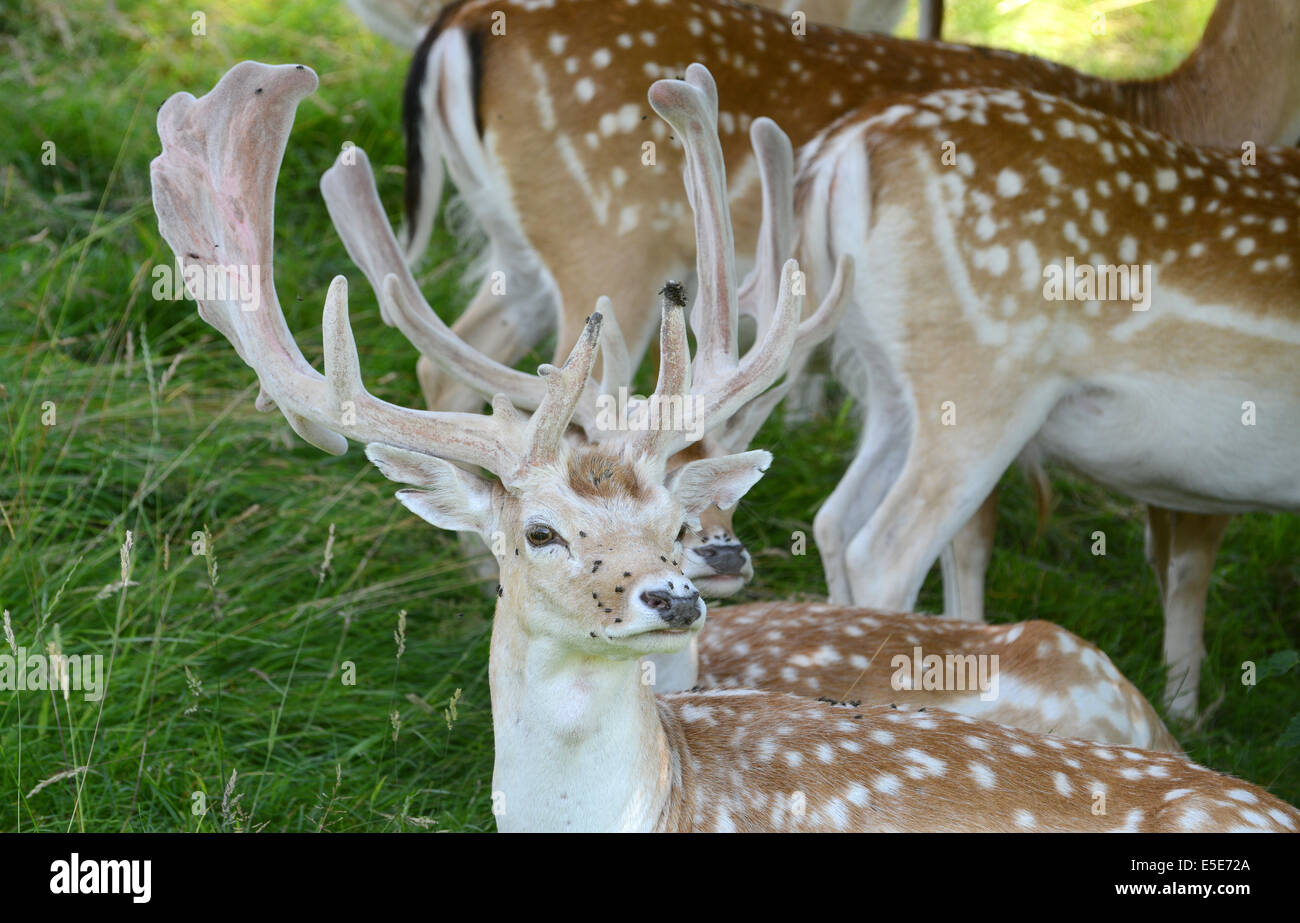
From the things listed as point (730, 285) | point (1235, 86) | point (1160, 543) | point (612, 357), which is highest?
point (1235, 86)

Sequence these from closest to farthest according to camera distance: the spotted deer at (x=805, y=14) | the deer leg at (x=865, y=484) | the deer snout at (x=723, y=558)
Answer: the deer snout at (x=723, y=558)
the deer leg at (x=865, y=484)
the spotted deer at (x=805, y=14)

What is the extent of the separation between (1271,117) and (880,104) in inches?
72.0

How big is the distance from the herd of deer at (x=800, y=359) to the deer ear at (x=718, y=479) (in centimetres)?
1

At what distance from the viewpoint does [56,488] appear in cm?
423

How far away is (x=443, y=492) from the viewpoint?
9.05ft

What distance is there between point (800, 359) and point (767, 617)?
61 centimetres

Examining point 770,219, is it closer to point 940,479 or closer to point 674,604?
point 940,479

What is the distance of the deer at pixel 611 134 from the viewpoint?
14.6 feet

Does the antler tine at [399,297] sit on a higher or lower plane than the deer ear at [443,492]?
higher

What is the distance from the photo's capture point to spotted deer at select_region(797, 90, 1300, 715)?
13.1ft

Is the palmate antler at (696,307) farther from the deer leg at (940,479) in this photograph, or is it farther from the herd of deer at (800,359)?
the deer leg at (940,479)

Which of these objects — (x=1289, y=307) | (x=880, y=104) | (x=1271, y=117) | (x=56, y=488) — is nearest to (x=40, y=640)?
(x=56, y=488)

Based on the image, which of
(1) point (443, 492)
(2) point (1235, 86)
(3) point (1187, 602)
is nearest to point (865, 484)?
(3) point (1187, 602)


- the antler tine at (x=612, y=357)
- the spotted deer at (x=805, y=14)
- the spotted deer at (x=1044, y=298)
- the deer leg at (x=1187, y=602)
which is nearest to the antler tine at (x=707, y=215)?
the antler tine at (x=612, y=357)
